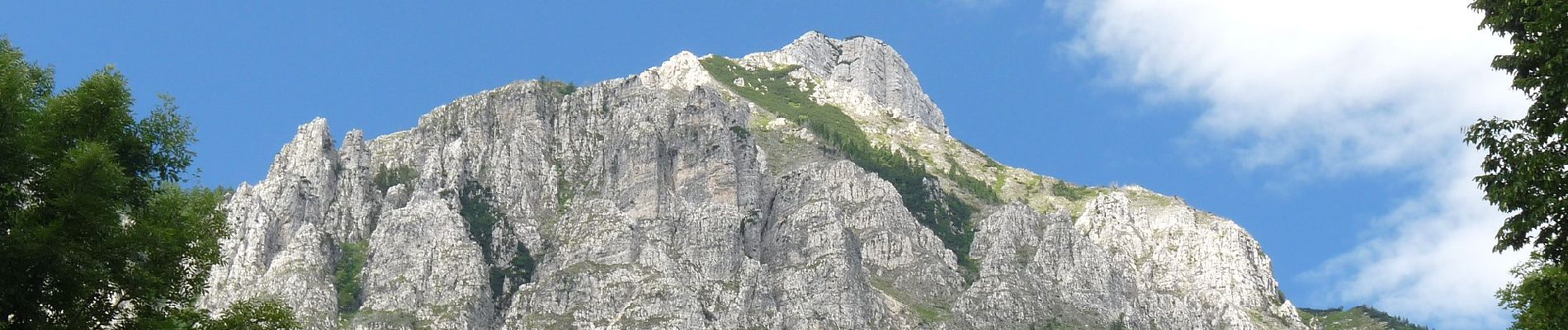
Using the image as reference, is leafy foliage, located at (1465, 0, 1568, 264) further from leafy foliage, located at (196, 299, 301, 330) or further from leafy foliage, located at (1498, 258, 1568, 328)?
leafy foliage, located at (196, 299, 301, 330)

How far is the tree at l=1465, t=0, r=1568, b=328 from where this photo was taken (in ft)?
106

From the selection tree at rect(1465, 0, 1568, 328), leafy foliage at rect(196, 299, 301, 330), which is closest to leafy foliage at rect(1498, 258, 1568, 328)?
tree at rect(1465, 0, 1568, 328)

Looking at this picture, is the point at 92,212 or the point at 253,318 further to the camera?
the point at 253,318

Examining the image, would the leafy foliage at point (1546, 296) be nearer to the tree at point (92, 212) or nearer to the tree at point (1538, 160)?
the tree at point (1538, 160)

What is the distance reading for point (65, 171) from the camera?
29.0 m

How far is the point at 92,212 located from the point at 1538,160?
3051cm

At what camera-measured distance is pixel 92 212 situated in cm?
2947

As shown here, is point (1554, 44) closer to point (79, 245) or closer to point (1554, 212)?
point (1554, 212)

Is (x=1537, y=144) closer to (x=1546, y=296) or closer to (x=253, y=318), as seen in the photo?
(x=1546, y=296)

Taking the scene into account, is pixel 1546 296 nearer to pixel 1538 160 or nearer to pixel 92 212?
pixel 1538 160

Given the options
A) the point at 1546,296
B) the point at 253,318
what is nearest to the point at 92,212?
the point at 253,318

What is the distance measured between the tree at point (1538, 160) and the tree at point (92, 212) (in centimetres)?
2880

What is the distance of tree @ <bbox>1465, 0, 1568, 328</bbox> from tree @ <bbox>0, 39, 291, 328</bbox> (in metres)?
28.8

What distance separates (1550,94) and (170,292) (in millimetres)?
30386
